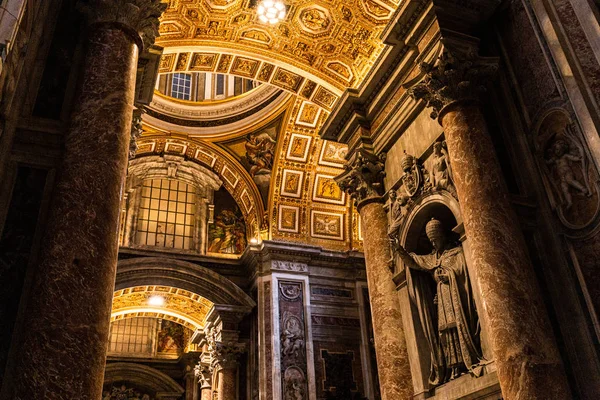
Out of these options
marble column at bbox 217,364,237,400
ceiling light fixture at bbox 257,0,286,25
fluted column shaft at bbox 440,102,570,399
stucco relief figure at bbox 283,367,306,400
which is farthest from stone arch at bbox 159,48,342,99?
marble column at bbox 217,364,237,400

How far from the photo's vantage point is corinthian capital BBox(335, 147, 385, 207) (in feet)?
29.1

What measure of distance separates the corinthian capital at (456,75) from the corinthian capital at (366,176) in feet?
6.46

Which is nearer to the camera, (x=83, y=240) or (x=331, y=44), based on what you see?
(x=83, y=240)

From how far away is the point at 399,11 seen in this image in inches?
309

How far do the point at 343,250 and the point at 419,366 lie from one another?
767 cm

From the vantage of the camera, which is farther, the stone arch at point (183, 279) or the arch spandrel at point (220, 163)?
the arch spandrel at point (220, 163)

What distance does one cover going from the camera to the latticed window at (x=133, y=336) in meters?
20.4

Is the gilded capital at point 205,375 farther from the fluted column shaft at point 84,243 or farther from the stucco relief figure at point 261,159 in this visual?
the fluted column shaft at point 84,243

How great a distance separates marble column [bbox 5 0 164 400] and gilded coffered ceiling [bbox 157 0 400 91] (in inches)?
152

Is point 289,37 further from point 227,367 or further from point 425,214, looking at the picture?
point 227,367

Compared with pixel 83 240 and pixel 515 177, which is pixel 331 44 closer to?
pixel 515 177

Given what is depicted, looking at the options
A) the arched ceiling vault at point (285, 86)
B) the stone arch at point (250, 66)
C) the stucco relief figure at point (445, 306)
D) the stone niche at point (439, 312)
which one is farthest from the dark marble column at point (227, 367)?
the stucco relief figure at point (445, 306)

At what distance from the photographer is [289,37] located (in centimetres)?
1045

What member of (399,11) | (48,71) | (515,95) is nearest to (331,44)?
(399,11)
